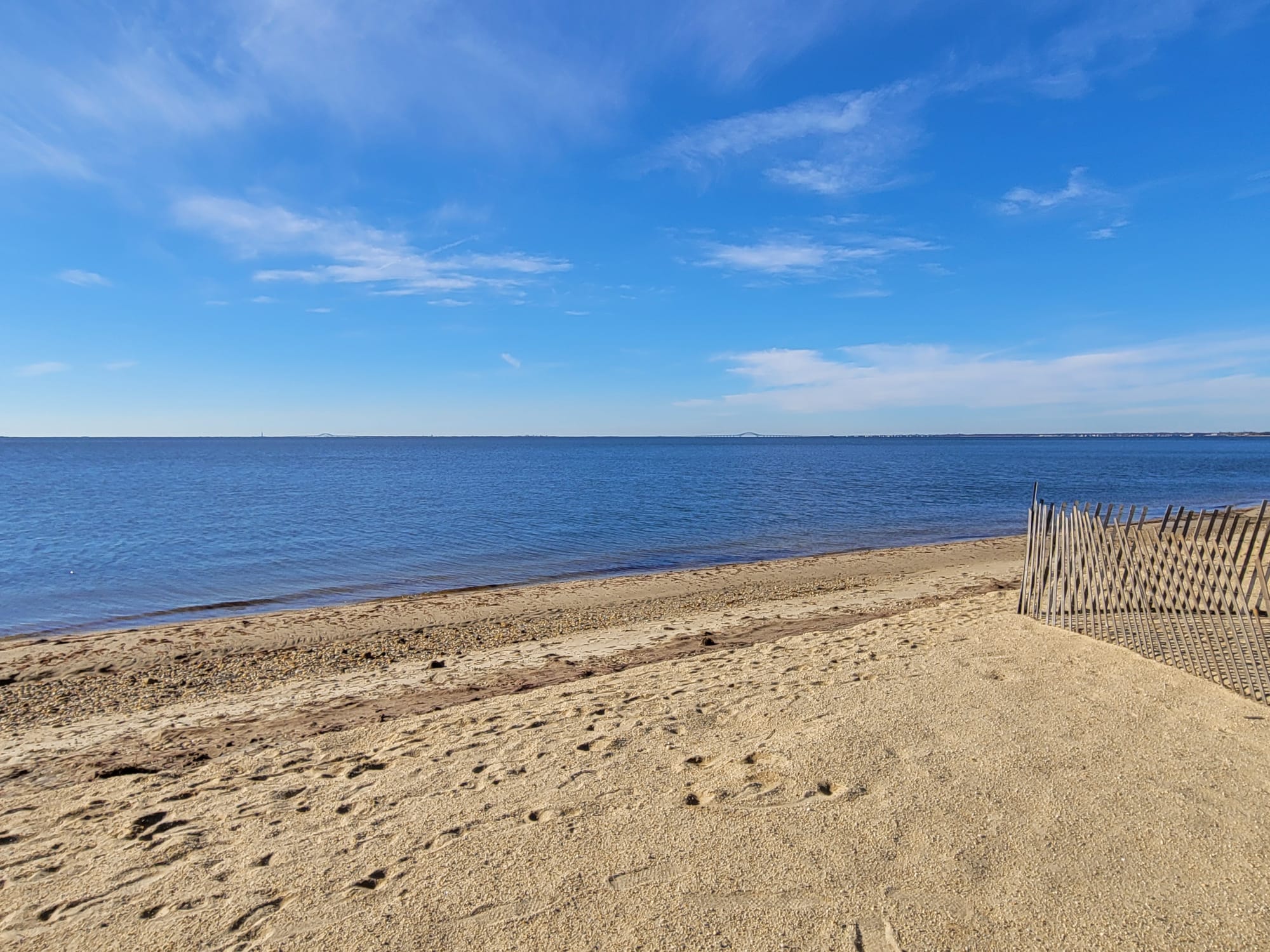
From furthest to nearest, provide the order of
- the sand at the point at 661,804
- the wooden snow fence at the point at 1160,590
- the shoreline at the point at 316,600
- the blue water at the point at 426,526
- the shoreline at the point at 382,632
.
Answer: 1. the blue water at the point at 426,526
2. the shoreline at the point at 316,600
3. the shoreline at the point at 382,632
4. the wooden snow fence at the point at 1160,590
5. the sand at the point at 661,804

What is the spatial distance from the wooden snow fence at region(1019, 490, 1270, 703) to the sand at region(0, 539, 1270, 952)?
0.44 metres

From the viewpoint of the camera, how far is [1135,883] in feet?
14.1

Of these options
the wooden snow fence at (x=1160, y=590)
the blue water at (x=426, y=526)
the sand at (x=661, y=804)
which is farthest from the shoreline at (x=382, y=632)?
the wooden snow fence at (x=1160, y=590)

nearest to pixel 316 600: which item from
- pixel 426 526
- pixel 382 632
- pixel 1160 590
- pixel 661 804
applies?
pixel 382 632

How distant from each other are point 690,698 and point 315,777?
382cm

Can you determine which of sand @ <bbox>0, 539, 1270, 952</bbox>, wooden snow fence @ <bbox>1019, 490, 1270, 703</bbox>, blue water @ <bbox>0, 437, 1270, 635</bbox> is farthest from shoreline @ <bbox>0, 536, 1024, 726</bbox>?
wooden snow fence @ <bbox>1019, 490, 1270, 703</bbox>

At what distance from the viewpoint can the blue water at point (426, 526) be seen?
1872cm

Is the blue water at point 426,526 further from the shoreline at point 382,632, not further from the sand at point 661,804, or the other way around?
the sand at point 661,804

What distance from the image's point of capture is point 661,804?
539 cm

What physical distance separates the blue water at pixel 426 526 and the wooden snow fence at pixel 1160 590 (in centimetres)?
1194

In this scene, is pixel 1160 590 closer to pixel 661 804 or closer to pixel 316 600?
pixel 661 804

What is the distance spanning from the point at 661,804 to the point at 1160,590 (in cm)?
725

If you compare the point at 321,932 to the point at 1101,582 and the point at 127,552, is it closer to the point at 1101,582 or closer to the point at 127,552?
the point at 1101,582

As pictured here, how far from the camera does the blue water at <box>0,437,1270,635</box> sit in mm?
18719
